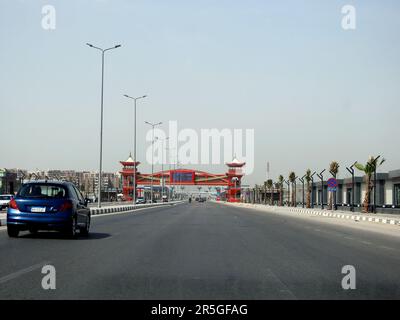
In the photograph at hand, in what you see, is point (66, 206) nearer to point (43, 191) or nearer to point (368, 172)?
point (43, 191)

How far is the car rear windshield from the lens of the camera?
57.0ft

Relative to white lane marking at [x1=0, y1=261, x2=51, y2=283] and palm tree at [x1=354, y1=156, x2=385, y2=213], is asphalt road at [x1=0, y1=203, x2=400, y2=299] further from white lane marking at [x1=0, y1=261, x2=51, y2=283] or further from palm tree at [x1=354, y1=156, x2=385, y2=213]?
palm tree at [x1=354, y1=156, x2=385, y2=213]

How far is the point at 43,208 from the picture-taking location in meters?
17.0

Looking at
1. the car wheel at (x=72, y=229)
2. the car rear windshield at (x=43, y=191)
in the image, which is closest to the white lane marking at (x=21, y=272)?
the car rear windshield at (x=43, y=191)

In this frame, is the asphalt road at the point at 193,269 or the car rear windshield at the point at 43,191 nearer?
the asphalt road at the point at 193,269

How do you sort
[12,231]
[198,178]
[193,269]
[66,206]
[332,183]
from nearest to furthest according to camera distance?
[193,269], [66,206], [12,231], [332,183], [198,178]

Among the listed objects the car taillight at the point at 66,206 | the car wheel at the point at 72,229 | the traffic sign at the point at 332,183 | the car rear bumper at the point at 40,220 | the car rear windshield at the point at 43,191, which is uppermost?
the traffic sign at the point at 332,183

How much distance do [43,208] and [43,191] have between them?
739 millimetres

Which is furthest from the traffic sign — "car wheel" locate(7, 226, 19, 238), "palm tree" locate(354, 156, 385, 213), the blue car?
"car wheel" locate(7, 226, 19, 238)

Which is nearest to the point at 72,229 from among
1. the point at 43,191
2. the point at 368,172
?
the point at 43,191

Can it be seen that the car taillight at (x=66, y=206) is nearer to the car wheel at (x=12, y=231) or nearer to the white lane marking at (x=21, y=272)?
the car wheel at (x=12, y=231)

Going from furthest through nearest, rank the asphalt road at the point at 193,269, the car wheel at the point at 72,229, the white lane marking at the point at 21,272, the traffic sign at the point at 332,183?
the traffic sign at the point at 332,183, the car wheel at the point at 72,229, the white lane marking at the point at 21,272, the asphalt road at the point at 193,269

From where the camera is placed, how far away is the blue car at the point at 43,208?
17.0m

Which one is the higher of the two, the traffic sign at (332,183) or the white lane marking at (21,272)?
the traffic sign at (332,183)
